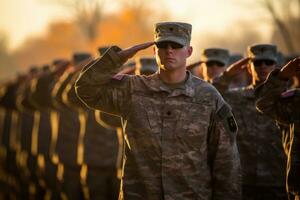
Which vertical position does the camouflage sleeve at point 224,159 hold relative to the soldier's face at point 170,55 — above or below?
below

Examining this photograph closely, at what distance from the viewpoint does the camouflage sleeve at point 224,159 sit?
22.8 feet

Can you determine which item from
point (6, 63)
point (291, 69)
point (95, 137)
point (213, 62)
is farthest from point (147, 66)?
point (6, 63)

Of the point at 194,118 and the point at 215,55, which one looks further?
the point at 215,55

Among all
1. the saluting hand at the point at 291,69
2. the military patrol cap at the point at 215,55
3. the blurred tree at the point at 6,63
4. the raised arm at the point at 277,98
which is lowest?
the raised arm at the point at 277,98

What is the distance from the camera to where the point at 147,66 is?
33.8 feet

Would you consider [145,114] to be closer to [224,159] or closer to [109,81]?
[109,81]

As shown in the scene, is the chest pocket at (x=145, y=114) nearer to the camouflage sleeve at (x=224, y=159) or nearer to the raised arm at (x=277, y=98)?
the camouflage sleeve at (x=224, y=159)

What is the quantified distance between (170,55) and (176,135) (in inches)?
23.4

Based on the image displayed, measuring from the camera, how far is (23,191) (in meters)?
19.1

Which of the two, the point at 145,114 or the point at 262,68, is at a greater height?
the point at 262,68

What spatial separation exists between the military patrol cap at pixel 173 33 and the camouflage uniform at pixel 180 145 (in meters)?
0.31

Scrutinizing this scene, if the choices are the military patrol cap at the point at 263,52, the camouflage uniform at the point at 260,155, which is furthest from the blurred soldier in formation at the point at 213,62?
the military patrol cap at the point at 263,52

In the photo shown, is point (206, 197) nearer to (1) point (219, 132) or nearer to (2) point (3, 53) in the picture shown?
(1) point (219, 132)

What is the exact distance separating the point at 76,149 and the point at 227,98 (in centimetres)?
405
